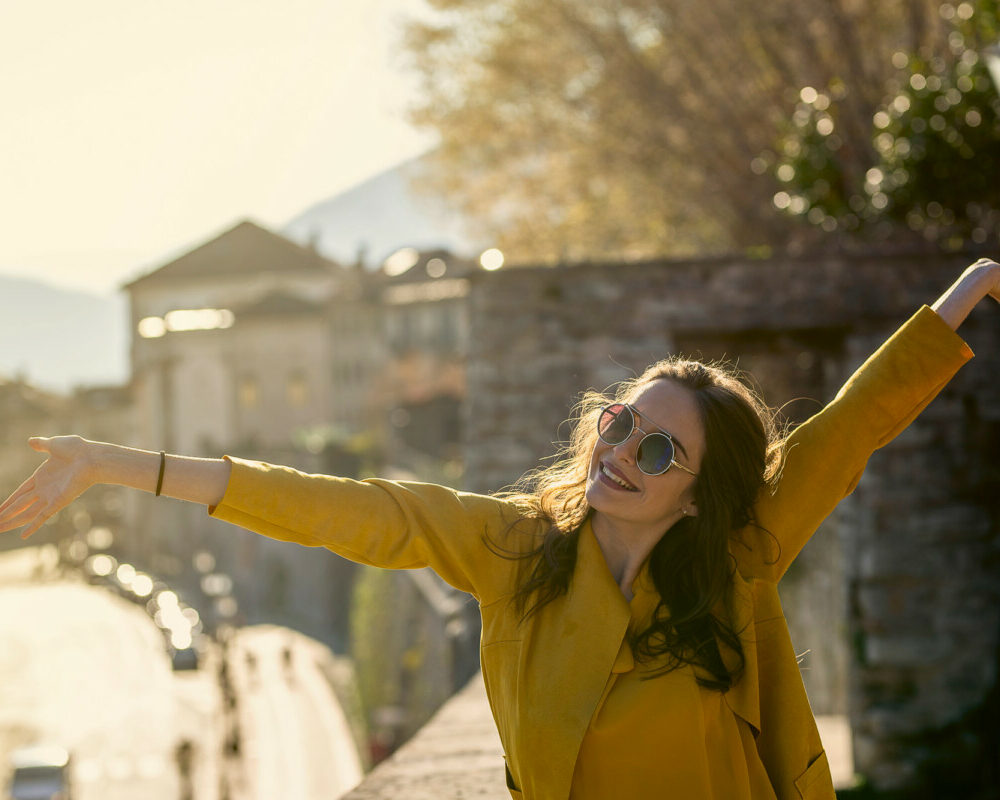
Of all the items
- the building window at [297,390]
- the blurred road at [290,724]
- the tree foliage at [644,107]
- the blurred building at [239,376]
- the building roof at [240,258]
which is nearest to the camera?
the tree foliage at [644,107]

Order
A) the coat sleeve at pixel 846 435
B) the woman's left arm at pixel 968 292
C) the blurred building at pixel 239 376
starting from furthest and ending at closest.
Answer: the blurred building at pixel 239 376 < the woman's left arm at pixel 968 292 < the coat sleeve at pixel 846 435

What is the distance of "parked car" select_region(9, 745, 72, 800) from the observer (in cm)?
1370

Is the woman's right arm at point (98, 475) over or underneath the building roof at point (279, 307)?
underneath

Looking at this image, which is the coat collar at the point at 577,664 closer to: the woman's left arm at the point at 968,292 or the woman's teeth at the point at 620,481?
the woman's teeth at the point at 620,481

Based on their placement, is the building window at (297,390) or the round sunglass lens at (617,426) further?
the building window at (297,390)

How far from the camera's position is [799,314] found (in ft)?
23.3

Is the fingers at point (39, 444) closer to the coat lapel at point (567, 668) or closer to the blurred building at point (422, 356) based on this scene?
the coat lapel at point (567, 668)

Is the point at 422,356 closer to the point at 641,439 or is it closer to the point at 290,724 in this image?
the point at 290,724

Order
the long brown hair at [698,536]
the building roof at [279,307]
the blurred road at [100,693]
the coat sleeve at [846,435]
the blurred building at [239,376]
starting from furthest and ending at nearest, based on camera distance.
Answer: the building roof at [279,307] < the blurred building at [239,376] < the blurred road at [100,693] < the coat sleeve at [846,435] < the long brown hair at [698,536]

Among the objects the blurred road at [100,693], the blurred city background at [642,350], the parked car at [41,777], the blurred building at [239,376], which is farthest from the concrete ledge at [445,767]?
the blurred building at [239,376]

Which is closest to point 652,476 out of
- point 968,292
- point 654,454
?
point 654,454

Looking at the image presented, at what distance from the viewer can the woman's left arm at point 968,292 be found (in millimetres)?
2713

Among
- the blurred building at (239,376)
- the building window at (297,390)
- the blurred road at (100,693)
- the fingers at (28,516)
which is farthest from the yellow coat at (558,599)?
the building window at (297,390)

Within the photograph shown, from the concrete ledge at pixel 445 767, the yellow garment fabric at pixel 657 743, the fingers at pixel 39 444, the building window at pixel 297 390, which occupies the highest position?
the building window at pixel 297 390
